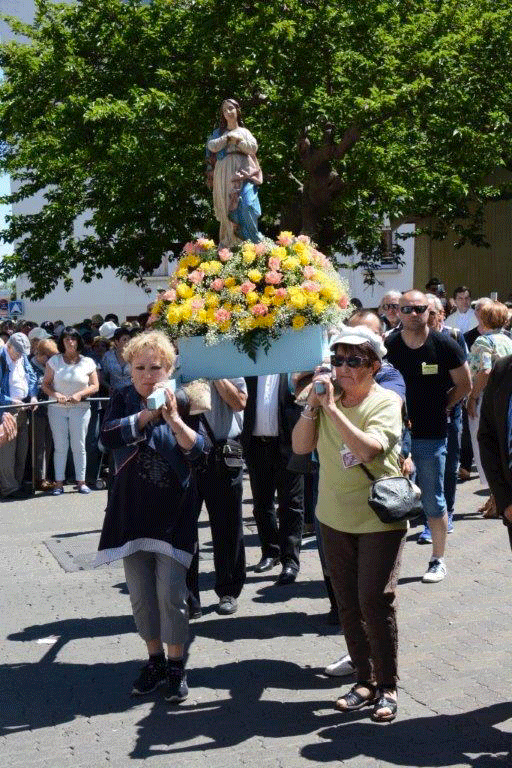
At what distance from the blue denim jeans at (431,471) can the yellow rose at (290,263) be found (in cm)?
224

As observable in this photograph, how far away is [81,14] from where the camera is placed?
843 inches

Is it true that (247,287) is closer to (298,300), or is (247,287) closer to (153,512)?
(298,300)

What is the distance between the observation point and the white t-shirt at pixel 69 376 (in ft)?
42.4

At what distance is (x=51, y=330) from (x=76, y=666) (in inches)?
795

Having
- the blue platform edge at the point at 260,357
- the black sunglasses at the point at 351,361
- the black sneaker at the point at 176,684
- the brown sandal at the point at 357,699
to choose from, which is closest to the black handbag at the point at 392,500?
the black sunglasses at the point at 351,361

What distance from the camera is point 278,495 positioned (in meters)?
8.07

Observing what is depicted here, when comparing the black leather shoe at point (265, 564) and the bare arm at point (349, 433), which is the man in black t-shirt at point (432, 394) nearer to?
the black leather shoe at point (265, 564)

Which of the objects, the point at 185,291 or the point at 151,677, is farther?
the point at 185,291

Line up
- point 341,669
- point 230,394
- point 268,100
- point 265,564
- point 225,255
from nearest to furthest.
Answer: point 341,669 < point 225,255 < point 230,394 < point 265,564 < point 268,100

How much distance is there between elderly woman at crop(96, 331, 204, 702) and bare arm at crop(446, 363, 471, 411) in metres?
2.76

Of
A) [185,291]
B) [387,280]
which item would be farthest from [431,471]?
[387,280]

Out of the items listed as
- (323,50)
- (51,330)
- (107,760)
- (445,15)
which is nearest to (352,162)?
(323,50)

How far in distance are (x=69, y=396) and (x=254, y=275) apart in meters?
7.23

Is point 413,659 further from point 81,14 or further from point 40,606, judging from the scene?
point 81,14
